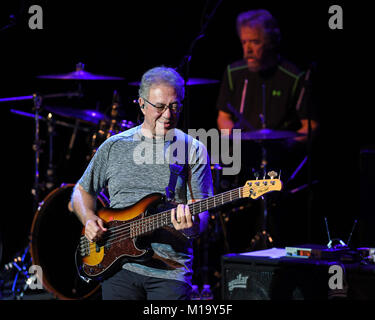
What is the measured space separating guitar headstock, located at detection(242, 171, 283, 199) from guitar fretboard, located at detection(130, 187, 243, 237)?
0.05 metres

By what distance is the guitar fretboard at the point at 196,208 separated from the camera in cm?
273

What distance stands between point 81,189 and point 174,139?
0.69m

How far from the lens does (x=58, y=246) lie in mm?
5160

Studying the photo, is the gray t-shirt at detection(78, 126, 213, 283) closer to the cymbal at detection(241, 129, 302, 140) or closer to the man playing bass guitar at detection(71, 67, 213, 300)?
the man playing bass guitar at detection(71, 67, 213, 300)

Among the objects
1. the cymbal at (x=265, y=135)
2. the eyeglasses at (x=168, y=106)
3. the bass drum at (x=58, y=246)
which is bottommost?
the bass drum at (x=58, y=246)

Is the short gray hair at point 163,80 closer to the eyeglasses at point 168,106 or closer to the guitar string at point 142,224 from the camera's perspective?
the eyeglasses at point 168,106

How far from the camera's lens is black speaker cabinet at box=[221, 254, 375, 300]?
285 cm

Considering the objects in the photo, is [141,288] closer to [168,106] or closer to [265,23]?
[168,106]

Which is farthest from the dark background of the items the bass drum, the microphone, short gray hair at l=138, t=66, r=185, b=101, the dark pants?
the dark pants

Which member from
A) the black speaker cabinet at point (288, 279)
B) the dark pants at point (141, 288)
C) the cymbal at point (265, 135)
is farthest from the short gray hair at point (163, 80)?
the cymbal at point (265, 135)

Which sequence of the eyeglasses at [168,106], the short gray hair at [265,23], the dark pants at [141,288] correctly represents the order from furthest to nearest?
1. the short gray hair at [265,23]
2. the eyeglasses at [168,106]
3. the dark pants at [141,288]

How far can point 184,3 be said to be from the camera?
5.81m

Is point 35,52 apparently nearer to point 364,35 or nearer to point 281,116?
point 281,116

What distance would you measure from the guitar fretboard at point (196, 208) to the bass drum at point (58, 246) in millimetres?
2135
